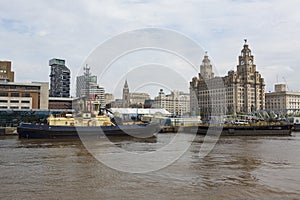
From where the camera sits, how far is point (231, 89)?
13775 cm

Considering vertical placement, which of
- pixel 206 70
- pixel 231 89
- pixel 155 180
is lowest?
pixel 155 180

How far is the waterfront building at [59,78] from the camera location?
161 meters

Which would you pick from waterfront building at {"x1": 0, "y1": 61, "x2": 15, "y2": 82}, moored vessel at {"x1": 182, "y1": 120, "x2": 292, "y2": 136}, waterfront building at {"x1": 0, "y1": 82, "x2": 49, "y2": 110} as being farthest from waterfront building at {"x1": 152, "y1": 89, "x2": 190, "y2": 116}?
moored vessel at {"x1": 182, "y1": 120, "x2": 292, "y2": 136}

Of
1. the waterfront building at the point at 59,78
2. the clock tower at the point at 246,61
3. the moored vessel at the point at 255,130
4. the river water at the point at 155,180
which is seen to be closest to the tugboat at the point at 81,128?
the moored vessel at the point at 255,130

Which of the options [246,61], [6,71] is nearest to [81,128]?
[6,71]

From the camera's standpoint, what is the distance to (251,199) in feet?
38.4

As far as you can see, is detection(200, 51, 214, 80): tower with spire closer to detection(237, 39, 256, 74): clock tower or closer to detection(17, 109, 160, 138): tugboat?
detection(237, 39, 256, 74): clock tower

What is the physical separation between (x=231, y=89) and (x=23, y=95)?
90986mm

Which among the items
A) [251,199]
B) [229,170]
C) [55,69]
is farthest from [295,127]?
[55,69]

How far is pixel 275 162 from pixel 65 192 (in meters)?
14.3

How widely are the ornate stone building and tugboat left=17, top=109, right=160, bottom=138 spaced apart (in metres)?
68.0

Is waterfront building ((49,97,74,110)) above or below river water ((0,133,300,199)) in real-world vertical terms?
above

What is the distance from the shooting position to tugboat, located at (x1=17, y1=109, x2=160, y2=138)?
Answer: 40.0 metres

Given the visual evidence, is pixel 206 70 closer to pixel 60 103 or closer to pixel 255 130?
pixel 60 103
